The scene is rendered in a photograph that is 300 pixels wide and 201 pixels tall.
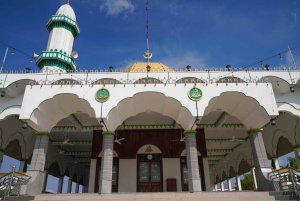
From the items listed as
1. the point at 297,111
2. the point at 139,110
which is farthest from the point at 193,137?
the point at 297,111

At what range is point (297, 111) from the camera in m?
11.7

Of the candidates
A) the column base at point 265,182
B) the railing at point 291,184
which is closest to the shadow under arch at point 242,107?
the column base at point 265,182

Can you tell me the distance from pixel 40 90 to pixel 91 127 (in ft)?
15.9

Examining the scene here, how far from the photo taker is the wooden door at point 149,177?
43.8 ft

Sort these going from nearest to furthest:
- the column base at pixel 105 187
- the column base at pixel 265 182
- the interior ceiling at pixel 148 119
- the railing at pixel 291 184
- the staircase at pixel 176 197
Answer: the railing at pixel 291 184 → the staircase at pixel 176 197 → the column base at pixel 265 182 → the column base at pixel 105 187 → the interior ceiling at pixel 148 119

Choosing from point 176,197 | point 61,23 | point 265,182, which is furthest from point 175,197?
point 61,23

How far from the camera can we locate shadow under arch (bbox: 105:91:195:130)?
10180mm

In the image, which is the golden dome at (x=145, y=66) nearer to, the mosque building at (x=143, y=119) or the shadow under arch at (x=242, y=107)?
the mosque building at (x=143, y=119)

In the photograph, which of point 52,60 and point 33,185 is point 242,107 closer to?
point 33,185

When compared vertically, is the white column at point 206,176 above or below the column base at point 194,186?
above

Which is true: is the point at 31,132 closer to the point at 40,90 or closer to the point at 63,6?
the point at 40,90

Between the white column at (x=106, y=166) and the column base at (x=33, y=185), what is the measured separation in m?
2.61

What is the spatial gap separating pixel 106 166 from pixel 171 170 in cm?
530

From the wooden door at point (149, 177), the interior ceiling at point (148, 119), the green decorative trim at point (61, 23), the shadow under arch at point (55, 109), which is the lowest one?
the wooden door at point (149, 177)
